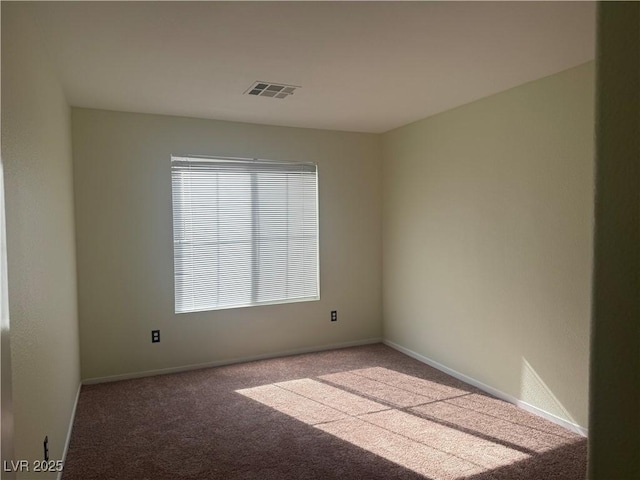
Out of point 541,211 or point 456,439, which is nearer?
point 456,439

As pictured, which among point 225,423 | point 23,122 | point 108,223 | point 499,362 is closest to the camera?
point 23,122

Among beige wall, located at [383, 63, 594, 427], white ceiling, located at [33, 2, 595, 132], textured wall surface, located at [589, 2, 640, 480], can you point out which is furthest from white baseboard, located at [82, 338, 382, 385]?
textured wall surface, located at [589, 2, 640, 480]

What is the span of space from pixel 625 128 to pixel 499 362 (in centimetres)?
341

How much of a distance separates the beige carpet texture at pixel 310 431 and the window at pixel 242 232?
2.82ft

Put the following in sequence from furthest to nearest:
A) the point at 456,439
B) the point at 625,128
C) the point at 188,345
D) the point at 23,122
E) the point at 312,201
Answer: the point at 312,201
the point at 188,345
the point at 456,439
the point at 23,122
the point at 625,128

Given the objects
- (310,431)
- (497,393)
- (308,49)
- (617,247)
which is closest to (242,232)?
(310,431)

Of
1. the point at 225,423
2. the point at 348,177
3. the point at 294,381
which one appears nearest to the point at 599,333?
the point at 225,423

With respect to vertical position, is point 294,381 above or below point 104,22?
below

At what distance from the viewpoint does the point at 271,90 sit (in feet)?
11.2

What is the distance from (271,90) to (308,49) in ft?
2.84

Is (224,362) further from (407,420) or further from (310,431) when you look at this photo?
(407,420)

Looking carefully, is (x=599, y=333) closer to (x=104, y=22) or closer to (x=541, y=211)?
(x=104, y=22)

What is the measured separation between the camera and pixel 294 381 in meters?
4.03

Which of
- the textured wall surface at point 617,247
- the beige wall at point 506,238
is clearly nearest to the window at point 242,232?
the beige wall at point 506,238
